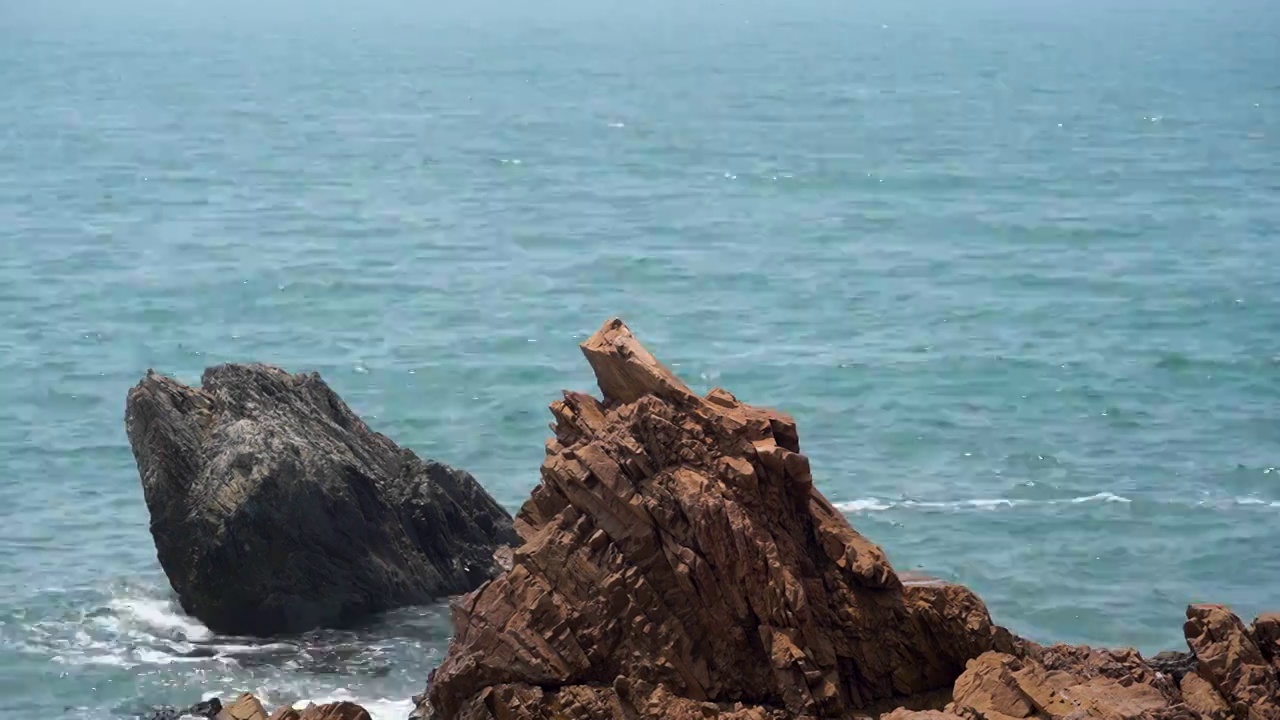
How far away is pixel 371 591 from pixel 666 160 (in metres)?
69.5

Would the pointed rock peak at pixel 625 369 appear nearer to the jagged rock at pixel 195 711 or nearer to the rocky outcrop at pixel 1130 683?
the rocky outcrop at pixel 1130 683

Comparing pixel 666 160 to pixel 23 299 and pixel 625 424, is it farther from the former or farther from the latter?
pixel 625 424

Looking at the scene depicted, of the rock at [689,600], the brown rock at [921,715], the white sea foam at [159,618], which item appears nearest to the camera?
the brown rock at [921,715]

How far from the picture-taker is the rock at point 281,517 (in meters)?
28.1

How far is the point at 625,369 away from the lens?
20797 mm

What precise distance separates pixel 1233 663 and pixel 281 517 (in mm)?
14031

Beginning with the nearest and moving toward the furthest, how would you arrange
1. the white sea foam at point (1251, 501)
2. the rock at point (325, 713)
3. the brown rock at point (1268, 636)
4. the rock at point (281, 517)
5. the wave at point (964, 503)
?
the rock at point (325, 713)
the brown rock at point (1268, 636)
the rock at point (281, 517)
the wave at point (964, 503)
the white sea foam at point (1251, 501)

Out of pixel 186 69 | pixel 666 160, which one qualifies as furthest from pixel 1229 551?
pixel 186 69

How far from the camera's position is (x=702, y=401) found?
2067cm

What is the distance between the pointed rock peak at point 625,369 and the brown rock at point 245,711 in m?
4.77

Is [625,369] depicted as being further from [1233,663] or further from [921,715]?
[1233,663]

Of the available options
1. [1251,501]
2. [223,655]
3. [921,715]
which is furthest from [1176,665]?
[1251,501]

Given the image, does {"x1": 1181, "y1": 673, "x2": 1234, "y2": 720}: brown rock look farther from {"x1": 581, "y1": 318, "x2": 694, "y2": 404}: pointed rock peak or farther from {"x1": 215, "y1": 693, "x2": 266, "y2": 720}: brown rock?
{"x1": 215, "y1": 693, "x2": 266, "y2": 720}: brown rock

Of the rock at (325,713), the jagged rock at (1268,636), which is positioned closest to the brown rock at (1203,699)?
the jagged rock at (1268,636)
